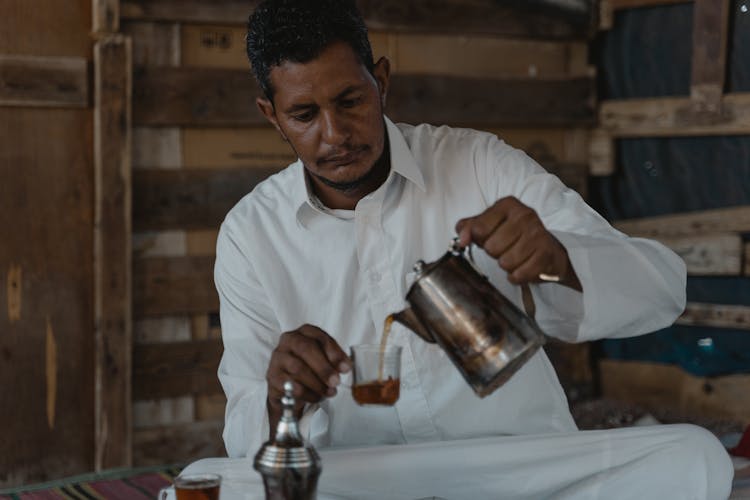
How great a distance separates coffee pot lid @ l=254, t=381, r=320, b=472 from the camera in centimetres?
A: 181

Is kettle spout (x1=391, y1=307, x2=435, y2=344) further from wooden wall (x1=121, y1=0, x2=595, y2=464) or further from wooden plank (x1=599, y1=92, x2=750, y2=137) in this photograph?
wooden plank (x1=599, y1=92, x2=750, y2=137)

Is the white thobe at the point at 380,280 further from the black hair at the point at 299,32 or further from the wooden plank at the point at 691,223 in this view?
the wooden plank at the point at 691,223

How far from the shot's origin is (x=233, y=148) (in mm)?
5086

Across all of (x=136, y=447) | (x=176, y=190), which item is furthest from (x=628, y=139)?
(x=136, y=447)

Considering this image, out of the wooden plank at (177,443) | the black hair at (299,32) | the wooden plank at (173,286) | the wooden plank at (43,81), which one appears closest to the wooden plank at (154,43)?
the wooden plank at (43,81)

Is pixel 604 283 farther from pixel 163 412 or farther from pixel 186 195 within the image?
pixel 163 412

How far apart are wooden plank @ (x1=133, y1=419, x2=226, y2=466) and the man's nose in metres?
2.79

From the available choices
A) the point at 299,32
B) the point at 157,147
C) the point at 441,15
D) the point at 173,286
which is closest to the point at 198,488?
the point at 299,32

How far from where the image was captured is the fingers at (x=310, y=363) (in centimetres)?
207

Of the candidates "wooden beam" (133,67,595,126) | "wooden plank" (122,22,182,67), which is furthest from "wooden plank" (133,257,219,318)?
"wooden plank" (122,22,182,67)

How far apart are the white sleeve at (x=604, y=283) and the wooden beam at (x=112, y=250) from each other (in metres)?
2.67

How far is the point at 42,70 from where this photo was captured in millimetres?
4574

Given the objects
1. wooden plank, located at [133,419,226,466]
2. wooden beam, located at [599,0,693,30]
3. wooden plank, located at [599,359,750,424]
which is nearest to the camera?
wooden plank, located at [133,419,226,466]

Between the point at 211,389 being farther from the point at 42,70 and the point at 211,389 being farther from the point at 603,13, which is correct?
the point at 603,13
